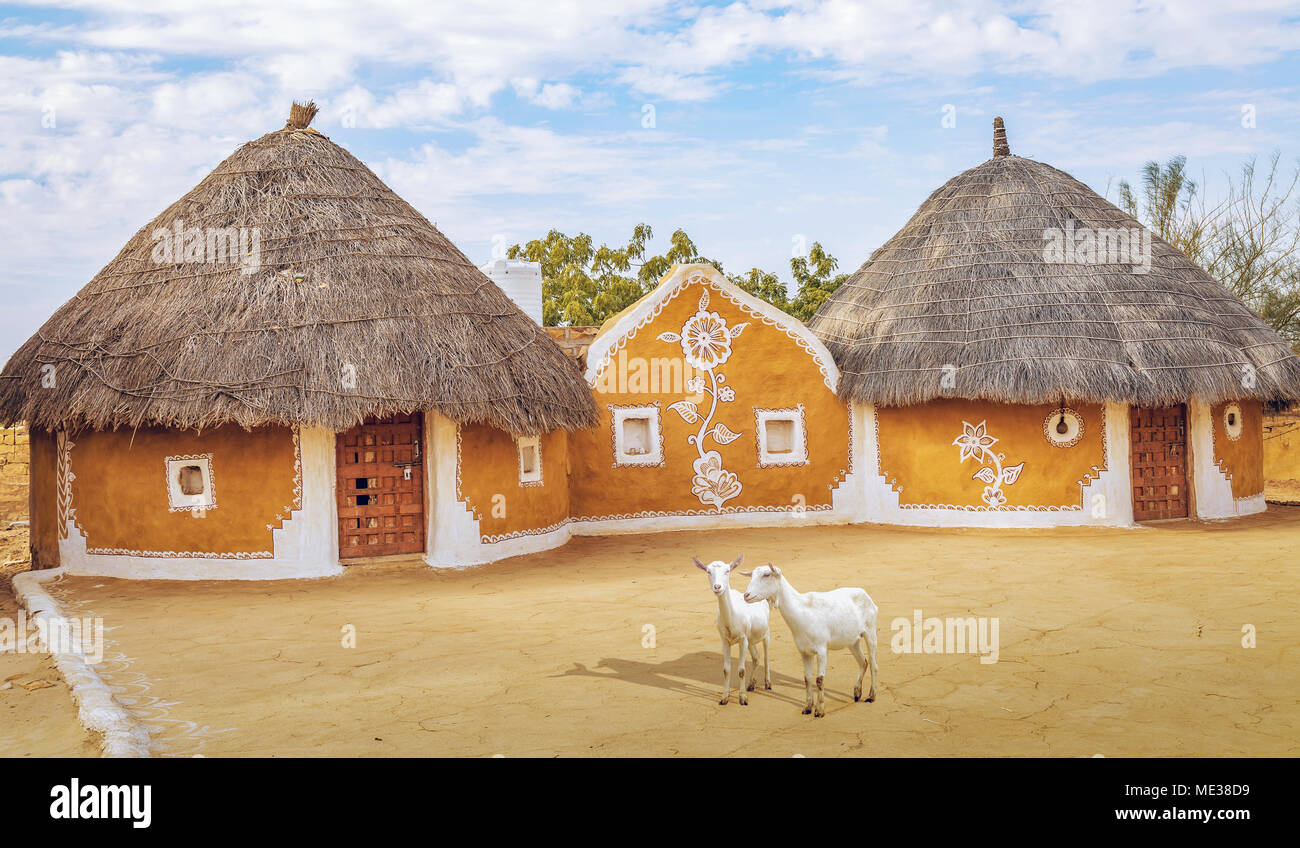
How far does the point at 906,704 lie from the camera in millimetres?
5426

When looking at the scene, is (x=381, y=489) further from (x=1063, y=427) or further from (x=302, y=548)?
(x=1063, y=427)

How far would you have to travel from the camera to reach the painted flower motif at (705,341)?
44.0ft

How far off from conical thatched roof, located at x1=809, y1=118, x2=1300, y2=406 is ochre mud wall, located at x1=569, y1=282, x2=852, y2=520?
746 millimetres

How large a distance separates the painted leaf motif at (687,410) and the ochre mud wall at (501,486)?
1764 mm

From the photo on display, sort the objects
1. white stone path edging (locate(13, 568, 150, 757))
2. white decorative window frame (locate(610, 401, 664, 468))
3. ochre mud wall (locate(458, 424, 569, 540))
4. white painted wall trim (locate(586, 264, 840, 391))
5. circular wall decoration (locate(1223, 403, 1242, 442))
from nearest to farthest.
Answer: white stone path edging (locate(13, 568, 150, 757)), ochre mud wall (locate(458, 424, 569, 540)), white painted wall trim (locate(586, 264, 840, 391)), white decorative window frame (locate(610, 401, 664, 468)), circular wall decoration (locate(1223, 403, 1242, 442))

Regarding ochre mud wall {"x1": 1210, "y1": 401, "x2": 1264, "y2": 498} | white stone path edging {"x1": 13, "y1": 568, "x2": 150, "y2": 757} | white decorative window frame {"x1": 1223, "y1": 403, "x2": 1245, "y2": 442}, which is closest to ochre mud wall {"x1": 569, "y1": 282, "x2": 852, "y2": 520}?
ochre mud wall {"x1": 1210, "y1": 401, "x2": 1264, "y2": 498}

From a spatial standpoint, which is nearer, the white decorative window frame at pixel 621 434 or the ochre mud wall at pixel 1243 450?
the white decorative window frame at pixel 621 434

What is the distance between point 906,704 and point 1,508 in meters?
17.9

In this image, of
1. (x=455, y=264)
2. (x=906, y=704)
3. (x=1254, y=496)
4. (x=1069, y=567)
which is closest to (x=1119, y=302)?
(x=1254, y=496)

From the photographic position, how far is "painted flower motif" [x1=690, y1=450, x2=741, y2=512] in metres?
13.5
